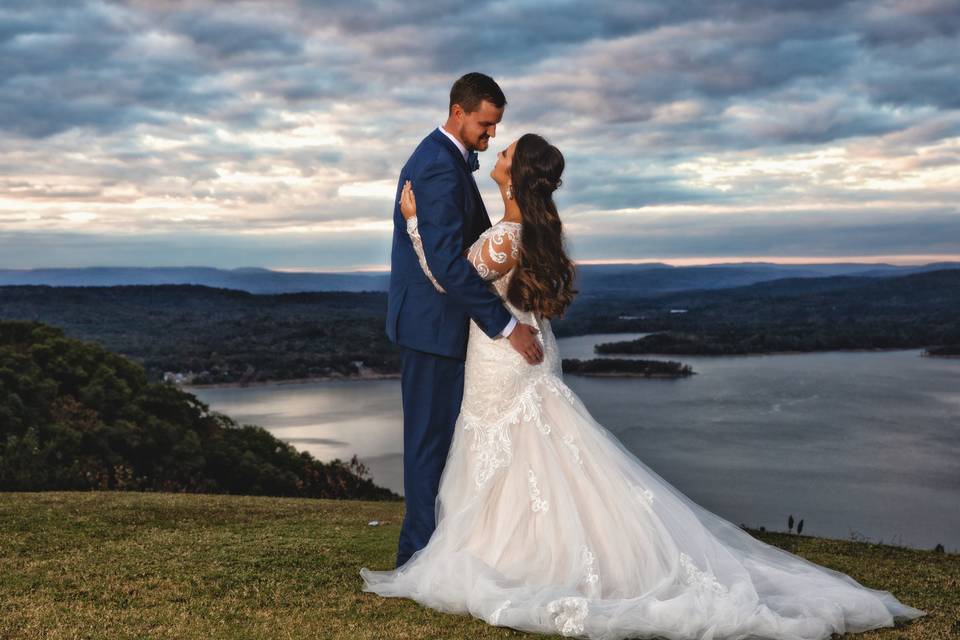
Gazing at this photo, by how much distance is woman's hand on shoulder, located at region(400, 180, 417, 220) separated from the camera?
3.99 metres

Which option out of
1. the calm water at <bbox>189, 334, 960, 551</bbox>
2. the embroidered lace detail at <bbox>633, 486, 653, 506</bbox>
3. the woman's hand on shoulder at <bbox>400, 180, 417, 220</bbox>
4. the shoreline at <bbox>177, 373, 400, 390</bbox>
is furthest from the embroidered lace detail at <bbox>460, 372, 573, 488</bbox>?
the shoreline at <bbox>177, 373, 400, 390</bbox>

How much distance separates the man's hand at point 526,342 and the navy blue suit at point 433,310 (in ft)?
0.25

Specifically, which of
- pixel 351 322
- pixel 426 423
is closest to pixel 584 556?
pixel 426 423

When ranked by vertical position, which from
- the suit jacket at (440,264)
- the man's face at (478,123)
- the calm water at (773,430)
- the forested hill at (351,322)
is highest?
Answer: the man's face at (478,123)

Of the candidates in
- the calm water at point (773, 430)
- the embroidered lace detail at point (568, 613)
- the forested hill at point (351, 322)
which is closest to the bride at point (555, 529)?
the embroidered lace detail at point (568, 613)

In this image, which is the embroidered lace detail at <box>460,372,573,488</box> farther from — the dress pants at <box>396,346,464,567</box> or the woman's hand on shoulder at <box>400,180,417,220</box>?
the woman's hand on shoulder at <box>400,180,417,220</box>

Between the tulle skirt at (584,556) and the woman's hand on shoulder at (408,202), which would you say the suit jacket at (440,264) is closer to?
the woman's hand on shoulder at (408,202)

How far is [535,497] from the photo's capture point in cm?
383

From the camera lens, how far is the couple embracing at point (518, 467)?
11.8 ft

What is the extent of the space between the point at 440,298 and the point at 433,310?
0.21 feet

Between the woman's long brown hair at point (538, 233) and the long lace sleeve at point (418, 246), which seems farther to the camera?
the long lace sleeve at point (418, 246)

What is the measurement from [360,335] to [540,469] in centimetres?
5938

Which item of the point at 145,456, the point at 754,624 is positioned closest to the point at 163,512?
the point at 754,624

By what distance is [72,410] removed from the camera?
1203cm
